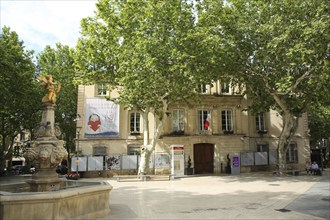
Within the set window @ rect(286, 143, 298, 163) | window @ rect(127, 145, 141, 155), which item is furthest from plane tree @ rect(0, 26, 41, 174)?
window @ rect(286, 143, 298, 163)

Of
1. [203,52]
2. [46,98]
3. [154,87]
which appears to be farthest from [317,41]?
[46,98]

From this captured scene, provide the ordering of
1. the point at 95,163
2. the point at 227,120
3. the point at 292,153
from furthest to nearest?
1. the point at 292,153
2. the point at 227,120
3. the point at 95,163

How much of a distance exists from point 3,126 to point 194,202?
2563 centimetres

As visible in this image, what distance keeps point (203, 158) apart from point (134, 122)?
23.5 feet

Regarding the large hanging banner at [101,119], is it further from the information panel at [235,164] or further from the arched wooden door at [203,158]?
the information panel at [235,164]

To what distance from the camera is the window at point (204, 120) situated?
2784 centimetres

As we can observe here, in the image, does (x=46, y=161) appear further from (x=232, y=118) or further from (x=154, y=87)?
(x=232, y=118)

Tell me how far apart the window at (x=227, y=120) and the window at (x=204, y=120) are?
4.86 ft

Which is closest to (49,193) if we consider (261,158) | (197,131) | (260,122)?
(197,131)

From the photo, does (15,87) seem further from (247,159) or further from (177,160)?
(247,159)

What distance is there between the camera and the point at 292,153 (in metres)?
30.6

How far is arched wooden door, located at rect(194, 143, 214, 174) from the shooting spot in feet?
91.5

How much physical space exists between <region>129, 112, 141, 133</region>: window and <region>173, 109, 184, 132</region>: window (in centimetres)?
328

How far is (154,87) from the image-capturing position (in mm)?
20172
